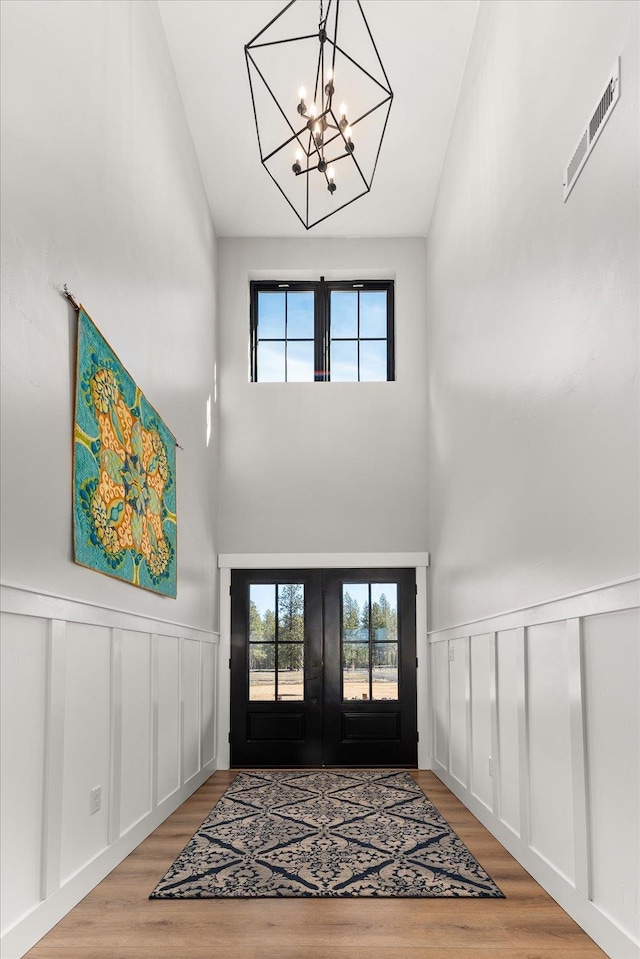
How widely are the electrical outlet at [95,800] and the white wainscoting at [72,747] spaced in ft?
0.10

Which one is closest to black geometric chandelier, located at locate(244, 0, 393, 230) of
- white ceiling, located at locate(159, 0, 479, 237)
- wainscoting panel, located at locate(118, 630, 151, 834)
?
white ceiling, located at locate(159, 0, 479, 237)

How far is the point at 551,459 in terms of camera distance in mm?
3975

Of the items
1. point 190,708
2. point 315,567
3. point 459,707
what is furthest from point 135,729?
point 315,567

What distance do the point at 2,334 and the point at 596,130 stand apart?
7.32ft

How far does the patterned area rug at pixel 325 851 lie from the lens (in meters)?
3.94

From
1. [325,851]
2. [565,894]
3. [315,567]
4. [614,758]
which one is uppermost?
[315,567]

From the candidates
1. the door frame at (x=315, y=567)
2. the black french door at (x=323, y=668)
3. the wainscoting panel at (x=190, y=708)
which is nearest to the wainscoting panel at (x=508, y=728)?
the wainscoting panel at (x=190, y=708)

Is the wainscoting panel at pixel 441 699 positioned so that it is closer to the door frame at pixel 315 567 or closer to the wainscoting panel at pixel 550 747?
the door frame at pixel 315 567

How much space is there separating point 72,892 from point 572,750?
6.84 feet

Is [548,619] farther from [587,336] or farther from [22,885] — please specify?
[22,885]

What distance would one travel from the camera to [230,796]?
6613mm

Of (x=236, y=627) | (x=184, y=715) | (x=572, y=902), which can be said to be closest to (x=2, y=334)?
(x=572, y=902)

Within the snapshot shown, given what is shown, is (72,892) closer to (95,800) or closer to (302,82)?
(95,800)

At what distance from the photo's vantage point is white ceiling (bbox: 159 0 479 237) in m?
5.91
